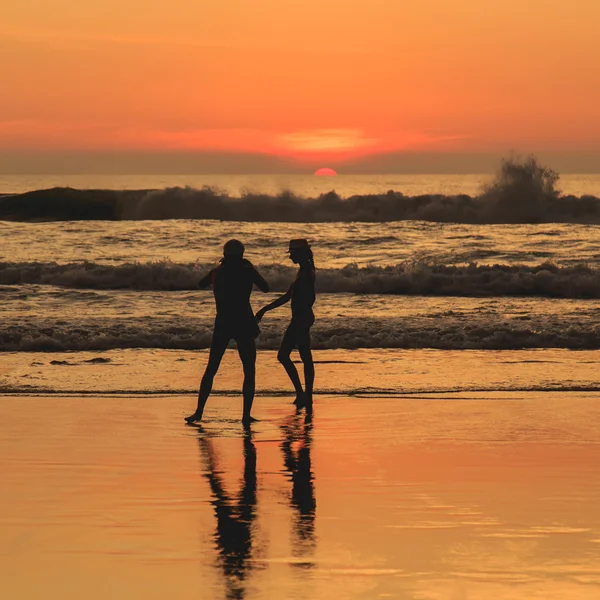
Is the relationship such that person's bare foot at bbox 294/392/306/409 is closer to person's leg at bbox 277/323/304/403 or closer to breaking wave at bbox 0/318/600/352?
person's leg at bbox 277/323/304/403

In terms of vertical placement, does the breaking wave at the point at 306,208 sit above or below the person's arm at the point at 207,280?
above

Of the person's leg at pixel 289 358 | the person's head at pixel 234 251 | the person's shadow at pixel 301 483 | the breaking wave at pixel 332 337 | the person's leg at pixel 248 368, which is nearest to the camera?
the person's shadow at pixel 301 483

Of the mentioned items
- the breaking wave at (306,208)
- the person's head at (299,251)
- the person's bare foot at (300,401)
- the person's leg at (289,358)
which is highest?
the breaking wave at (306,208)

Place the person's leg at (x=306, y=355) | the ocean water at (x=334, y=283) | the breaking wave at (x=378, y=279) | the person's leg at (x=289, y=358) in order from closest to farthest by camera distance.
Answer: the person's leg at (x=289, y=358), the person's leg at (x=306, y=355), the ocean water at (x=334, y=283), the breaking wave at (x=378, y=279)

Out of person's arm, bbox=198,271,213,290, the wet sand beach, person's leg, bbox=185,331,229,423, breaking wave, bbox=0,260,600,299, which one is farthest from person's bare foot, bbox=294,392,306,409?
breaking wave, bbox=0,260,600,299

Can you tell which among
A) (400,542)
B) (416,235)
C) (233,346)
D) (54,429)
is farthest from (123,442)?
(416,235)

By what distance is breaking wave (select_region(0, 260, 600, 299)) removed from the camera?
95.8 ft

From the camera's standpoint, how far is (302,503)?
24.7 ft

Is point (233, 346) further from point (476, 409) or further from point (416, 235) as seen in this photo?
point (416, 235)

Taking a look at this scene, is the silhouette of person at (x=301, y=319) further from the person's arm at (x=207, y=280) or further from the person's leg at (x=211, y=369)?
the person's arm at (x=207, y=280)

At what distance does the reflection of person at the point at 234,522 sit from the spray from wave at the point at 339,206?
50.6 meters

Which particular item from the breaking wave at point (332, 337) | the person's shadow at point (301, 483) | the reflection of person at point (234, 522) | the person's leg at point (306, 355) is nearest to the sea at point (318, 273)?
the breaking wave at point (332, 337)

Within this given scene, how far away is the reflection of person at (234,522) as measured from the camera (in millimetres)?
5895

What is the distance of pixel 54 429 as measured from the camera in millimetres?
10469
